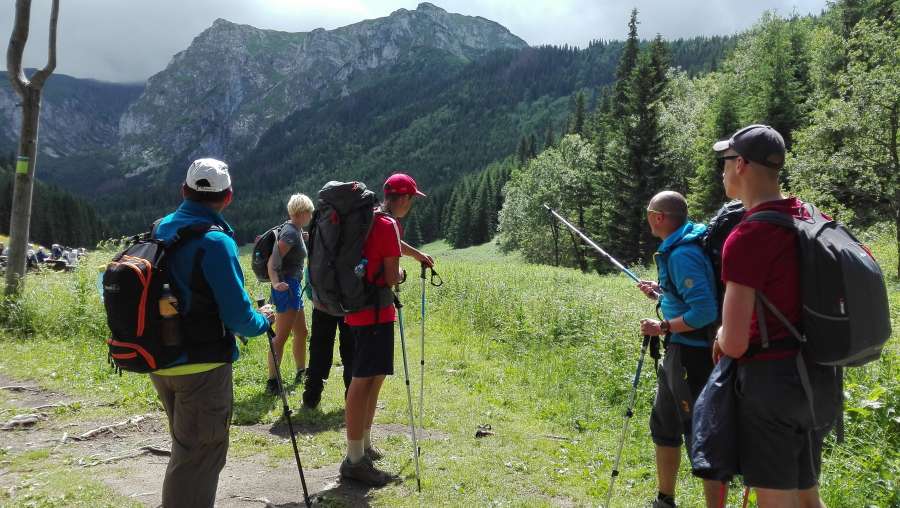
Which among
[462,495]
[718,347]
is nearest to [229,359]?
[462,495]

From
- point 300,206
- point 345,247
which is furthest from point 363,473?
point 300,206

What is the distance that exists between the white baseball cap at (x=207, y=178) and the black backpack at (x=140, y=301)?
304mm

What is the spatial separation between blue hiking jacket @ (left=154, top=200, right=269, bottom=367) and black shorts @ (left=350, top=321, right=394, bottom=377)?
161 centimetres

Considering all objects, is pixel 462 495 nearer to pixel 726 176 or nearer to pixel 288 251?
pixel 726 176

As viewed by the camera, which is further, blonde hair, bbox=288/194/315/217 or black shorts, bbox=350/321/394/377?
blonde hair, bbox=288/194/315/217

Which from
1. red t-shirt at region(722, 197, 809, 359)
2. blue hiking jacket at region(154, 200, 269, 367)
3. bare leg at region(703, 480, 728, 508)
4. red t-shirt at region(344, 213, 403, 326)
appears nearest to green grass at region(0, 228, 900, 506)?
bare leg at region(703, 480, 728, 508)

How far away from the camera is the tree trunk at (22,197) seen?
11.0 m

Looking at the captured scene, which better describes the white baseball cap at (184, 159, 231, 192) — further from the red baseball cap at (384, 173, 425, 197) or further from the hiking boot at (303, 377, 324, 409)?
the hiking boot at (303, 377, 324, 409)

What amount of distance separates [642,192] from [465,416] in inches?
1461

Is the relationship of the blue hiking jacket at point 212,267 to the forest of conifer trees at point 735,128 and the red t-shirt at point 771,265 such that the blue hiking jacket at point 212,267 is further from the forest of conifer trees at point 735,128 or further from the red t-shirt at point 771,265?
the forest of conifer trees at point 735,128

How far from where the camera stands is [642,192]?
41.4 meters

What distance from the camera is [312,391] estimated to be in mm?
7398

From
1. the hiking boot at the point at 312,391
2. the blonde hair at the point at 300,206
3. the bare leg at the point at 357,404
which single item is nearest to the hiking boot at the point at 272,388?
the hiking boot at the point at 312,391

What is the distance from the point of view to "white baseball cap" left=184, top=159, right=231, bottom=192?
3.75 meters
